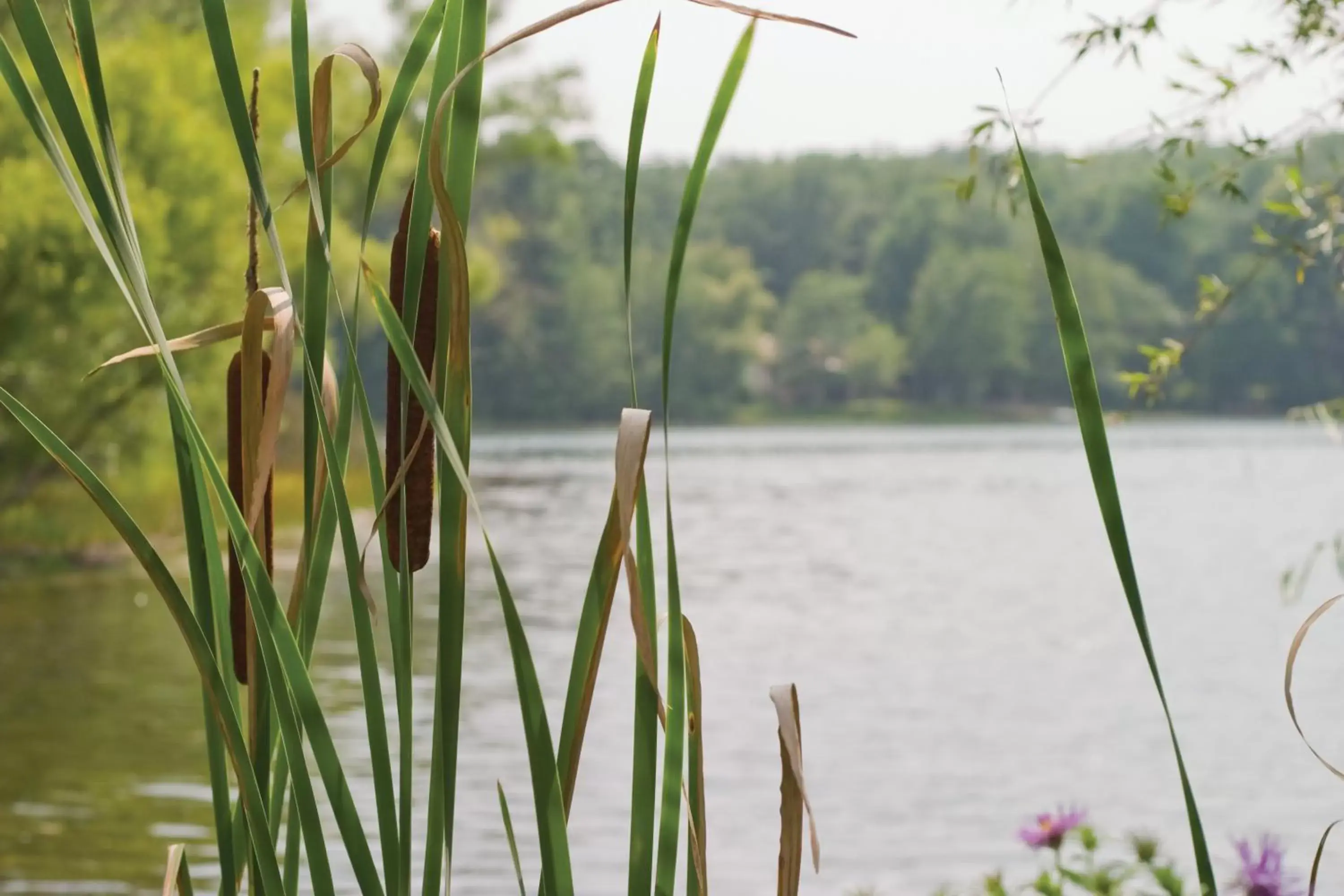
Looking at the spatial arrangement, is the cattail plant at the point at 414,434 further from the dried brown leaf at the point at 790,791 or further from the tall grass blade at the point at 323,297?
the dried brown leaf at the point at 790,791

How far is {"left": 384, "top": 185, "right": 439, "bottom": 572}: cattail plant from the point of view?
0.89 meters

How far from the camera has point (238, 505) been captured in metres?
1.01

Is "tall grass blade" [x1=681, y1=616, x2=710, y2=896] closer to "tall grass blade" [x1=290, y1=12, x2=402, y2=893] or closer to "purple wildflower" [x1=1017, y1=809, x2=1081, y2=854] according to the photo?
"tall grass blade" [x1=290, y1=12, x2=402, y2=893]

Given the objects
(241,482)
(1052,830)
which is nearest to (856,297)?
(1052,830)

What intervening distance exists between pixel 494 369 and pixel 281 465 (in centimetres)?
4731

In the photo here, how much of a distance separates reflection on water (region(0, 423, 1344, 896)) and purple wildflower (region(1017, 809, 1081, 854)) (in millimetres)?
274

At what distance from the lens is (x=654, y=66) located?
86 centimetres

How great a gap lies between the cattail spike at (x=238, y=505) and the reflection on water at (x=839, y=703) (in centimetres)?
203

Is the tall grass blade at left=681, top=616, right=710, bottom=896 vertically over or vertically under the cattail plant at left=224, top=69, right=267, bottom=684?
under

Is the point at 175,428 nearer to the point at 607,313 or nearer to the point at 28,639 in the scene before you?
the point at 28,639

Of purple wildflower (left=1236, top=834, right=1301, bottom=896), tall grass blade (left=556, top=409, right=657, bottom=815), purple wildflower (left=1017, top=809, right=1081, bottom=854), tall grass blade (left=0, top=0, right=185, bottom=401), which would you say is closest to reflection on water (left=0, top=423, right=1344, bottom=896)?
purple wildflower (left=1017, top=809, right=1081, bottom=854)

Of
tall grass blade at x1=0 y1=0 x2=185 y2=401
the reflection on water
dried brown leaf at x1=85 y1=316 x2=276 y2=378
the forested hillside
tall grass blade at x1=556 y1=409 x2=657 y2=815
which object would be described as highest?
the forested hillside

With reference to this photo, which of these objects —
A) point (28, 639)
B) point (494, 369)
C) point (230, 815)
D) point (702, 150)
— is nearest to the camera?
point (702, 150)

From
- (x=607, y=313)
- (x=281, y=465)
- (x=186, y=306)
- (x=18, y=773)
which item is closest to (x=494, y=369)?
(x=607, y=313)
